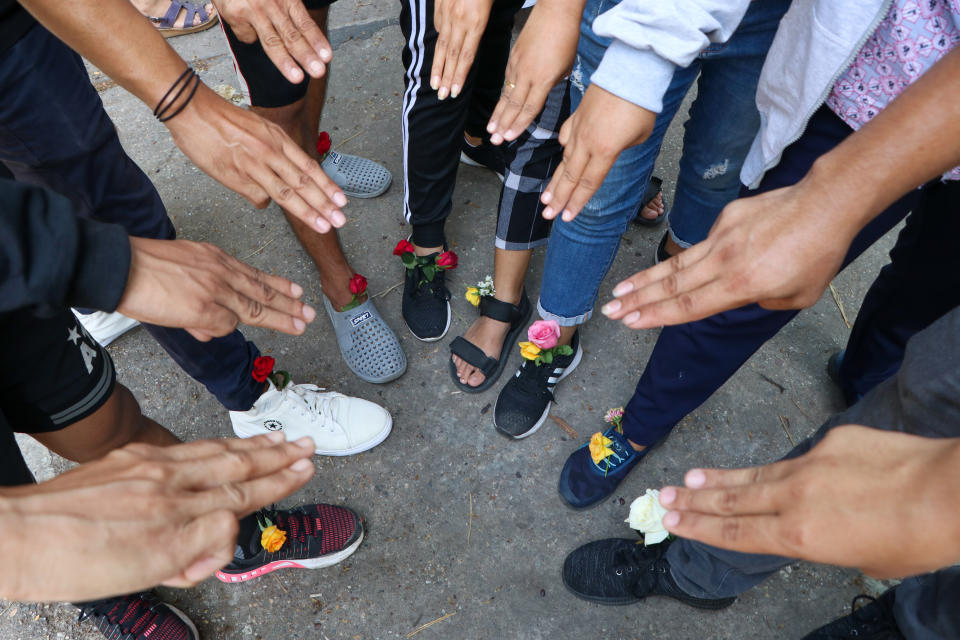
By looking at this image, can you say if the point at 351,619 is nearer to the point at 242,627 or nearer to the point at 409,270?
the point at 242,627

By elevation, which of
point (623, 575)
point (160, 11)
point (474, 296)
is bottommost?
point (623, 575)

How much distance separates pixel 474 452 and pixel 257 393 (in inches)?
28.7

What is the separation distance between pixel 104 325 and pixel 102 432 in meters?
1.03

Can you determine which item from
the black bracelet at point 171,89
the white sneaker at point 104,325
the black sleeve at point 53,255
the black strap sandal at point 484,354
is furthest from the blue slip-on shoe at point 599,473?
the white sneaker at point 104,325

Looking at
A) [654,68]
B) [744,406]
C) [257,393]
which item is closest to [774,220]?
[654,68]

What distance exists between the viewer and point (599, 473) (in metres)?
1.69

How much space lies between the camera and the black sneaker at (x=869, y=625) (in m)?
1.30

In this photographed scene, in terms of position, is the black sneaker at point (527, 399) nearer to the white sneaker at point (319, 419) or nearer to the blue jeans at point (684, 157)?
Answer: the blue jeans at point (684, 157)

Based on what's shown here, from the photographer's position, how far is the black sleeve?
81 centimetres

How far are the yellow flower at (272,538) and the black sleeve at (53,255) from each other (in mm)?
875

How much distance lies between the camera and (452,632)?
156 cm

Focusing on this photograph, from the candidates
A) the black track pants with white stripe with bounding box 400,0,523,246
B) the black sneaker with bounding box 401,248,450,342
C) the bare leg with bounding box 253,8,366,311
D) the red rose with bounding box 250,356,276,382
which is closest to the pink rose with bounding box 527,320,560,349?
the black sneaker with bounding box 401,248,450,342

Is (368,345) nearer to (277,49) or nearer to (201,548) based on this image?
(277,49)

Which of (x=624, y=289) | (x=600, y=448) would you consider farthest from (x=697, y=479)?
(x=600, y=448)
